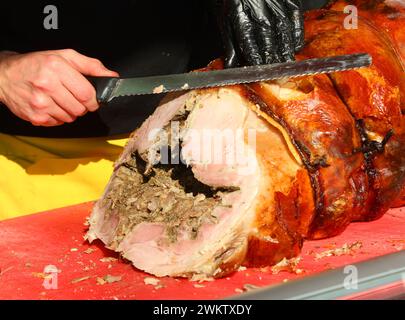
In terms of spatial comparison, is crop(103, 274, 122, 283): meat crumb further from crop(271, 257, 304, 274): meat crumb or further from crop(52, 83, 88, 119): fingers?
crop(52, 83, 88, 119): fingers

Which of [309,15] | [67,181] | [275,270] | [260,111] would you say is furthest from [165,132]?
[67,181]

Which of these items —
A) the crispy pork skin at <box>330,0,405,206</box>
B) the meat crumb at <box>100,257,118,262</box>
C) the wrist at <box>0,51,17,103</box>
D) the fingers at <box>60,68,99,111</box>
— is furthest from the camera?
the wrist at <box>0,51,17,103</box>

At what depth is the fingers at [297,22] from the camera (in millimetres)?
2209

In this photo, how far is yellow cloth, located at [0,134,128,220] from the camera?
9.30 ft

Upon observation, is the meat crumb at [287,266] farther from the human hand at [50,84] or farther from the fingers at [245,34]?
the human hand at [50,84]

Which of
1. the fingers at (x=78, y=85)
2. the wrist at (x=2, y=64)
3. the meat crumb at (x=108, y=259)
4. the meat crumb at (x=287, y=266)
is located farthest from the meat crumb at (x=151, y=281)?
the wrist at (x=2, y=64)

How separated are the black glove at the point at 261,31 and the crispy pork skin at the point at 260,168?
0.07 m

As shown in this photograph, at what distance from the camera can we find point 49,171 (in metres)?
2.88

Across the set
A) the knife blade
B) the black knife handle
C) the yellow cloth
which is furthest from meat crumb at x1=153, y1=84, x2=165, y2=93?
the yellow cloth

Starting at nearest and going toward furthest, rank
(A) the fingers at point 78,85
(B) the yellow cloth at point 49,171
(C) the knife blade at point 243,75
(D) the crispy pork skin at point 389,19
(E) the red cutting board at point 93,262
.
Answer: (E) the red cutting board at point 93,262 → (C) the knife blade at point 243,75 → (A) the fingers at point 78,85 → (D) the crispy pork skin at point 389,19 → (B) the yellow cloth at point 49,171

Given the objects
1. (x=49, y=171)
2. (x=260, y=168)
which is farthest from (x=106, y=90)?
(x=49, y=171)

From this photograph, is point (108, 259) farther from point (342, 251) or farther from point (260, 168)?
point (342, 251)
